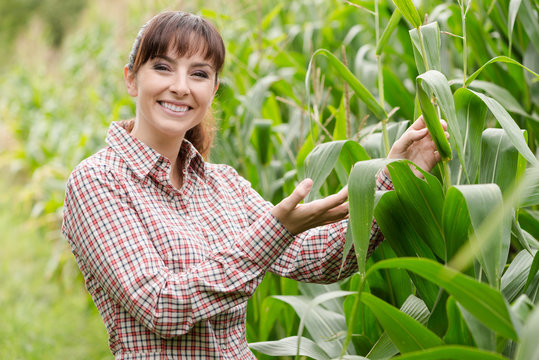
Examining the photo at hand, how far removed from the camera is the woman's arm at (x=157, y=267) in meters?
1.07

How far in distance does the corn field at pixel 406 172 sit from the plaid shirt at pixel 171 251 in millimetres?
131

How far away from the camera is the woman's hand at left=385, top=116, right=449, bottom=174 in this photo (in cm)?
119

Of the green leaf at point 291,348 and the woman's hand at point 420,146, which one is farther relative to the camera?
the green leaf at point 291,348

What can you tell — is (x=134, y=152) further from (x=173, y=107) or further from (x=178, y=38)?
(x=178, y=38)

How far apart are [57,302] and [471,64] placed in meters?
2.48

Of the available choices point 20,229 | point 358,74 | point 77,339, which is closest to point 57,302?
point 77,339

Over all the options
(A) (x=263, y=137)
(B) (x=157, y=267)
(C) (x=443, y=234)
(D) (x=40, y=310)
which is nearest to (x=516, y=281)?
(C) (x=443, y=234)

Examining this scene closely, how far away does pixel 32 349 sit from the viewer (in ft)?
9.56

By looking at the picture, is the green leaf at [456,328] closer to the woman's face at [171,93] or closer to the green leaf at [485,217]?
the green leaf at [485,217]

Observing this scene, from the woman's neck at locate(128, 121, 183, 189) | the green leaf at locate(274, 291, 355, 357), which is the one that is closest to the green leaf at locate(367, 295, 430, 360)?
the green leaf at locate(274, 291, 355, 357)

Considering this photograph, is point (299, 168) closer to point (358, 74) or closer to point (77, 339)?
point (358, 74)

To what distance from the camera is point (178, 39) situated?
126cm

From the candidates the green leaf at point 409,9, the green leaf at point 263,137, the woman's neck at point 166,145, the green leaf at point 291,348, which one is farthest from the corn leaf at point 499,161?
the green leaf at point 263,137

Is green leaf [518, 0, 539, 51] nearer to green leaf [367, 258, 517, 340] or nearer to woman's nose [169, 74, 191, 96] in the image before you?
woman's nose [169, 74, 191, 96]
